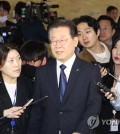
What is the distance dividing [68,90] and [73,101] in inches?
2.7

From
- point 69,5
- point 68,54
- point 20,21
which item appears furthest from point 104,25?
point 69,5

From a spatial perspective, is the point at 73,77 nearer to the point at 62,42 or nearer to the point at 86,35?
the point at 62,42

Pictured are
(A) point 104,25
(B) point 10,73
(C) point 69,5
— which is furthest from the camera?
(C) point 69,5

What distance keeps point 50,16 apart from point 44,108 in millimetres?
3238

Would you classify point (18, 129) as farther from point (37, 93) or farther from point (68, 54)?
point (68, 54)

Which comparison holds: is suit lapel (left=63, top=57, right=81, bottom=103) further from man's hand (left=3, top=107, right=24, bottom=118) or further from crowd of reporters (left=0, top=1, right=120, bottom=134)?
man's hand (left=3, top=107, right=24, bottom=118)

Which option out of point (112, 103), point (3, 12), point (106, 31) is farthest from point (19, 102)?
point (3, 12)

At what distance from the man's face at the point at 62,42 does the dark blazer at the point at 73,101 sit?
9cm

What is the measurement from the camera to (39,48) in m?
2.77

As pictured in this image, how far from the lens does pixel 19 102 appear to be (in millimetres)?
2213

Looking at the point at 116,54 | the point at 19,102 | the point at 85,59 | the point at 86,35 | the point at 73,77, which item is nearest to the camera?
the point at 73,77

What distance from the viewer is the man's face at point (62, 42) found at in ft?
6.61

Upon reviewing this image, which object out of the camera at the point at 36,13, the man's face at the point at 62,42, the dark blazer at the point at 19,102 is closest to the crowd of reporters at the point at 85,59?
the dark blazer at the point at 19,102

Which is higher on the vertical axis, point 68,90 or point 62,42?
point 62,42
